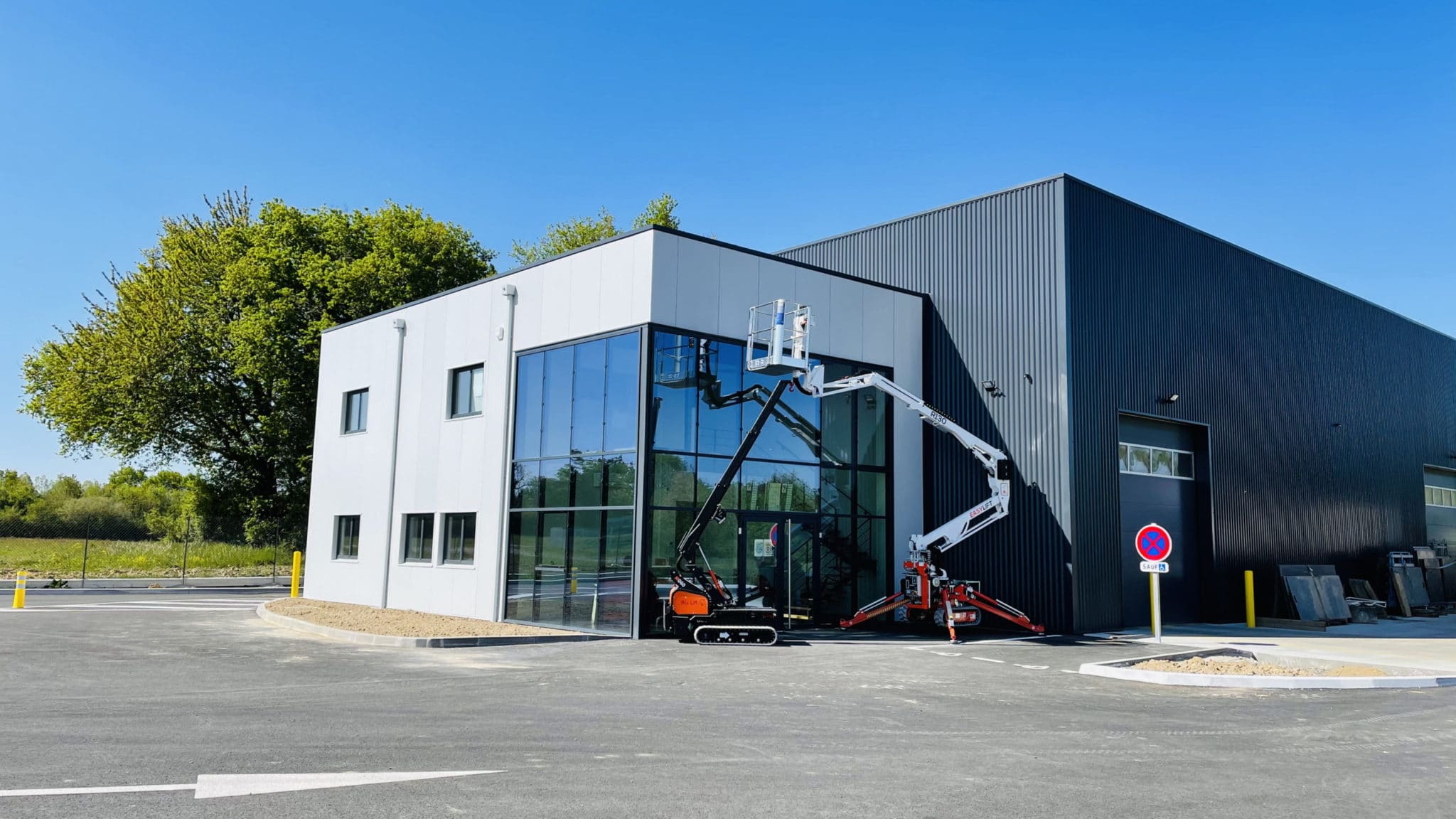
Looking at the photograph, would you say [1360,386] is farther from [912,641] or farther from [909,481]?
[912,641]

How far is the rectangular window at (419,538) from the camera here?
22.5m

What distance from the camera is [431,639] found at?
52.8 ft

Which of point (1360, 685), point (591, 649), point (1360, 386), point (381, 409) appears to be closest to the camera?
point (1360, 685)

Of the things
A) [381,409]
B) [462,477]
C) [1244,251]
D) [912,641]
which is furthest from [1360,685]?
[381,409]

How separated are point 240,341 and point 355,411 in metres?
15.5

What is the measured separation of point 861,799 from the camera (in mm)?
6594

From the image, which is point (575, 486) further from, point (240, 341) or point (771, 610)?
point (240, 341)

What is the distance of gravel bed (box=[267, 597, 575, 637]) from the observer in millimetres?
17656

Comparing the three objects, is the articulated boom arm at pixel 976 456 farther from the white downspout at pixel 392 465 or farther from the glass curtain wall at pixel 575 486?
the white downspout at pixel 392 465

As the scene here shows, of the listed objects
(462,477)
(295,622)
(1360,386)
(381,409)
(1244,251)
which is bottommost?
(295,622)

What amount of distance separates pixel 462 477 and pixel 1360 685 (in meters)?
16.4

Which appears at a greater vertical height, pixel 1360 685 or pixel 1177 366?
pixel 1177 366

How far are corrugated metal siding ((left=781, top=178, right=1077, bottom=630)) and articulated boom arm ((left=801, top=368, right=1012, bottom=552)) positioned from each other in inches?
29.1

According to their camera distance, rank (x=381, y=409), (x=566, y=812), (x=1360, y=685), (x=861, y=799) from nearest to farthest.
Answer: (x=566, y=812) < (x=861, y=799) < (x=1360, y=685) < (x=381, y=409)
